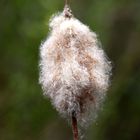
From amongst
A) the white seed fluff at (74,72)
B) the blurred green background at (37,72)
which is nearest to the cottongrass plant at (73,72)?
the white seed fluff at (74,72)

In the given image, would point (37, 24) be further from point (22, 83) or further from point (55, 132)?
point (55, 132)

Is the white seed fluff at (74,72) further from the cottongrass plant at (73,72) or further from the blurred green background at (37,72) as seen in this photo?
the blurred green background at (37,72)

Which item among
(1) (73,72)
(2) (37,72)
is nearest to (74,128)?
(1) (73,72)

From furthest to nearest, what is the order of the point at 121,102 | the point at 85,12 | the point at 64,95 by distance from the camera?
the point at 85,12 → the point at 121,102 → the point at 64,95

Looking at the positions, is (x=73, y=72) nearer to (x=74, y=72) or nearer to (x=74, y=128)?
(x=74, y=72)

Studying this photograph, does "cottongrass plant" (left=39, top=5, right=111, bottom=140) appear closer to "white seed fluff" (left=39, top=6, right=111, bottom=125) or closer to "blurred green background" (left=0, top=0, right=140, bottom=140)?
"white seed fluff" (left=39, top=6, right=111, bottom=125)

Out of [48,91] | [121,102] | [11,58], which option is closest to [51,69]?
[48,91]

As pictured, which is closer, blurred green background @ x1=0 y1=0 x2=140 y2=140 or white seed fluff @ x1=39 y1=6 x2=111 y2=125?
white seed fluff @ x1=39 y1=6 x2=111 y2=125

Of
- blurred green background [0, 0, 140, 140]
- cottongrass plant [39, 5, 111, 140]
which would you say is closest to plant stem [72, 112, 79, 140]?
cottongrass plant [39, 5, 111, 140]
